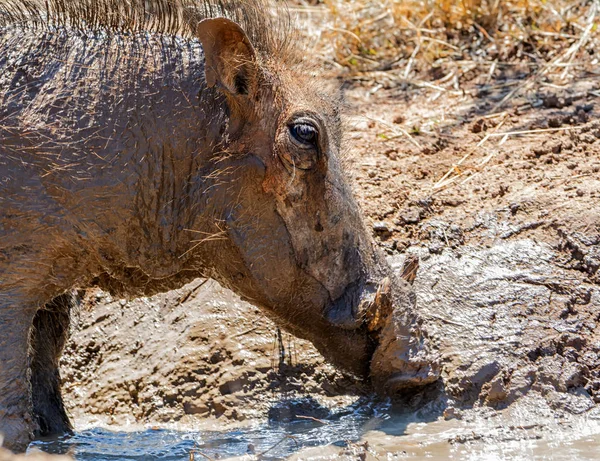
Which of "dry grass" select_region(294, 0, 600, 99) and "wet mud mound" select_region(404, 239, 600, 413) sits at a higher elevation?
"dry grass" select_region(294, 0, 600, 99)

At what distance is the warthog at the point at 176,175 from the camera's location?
13.4 feet

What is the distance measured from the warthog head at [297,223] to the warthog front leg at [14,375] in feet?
2.78

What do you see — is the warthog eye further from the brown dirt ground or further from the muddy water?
the muddy water

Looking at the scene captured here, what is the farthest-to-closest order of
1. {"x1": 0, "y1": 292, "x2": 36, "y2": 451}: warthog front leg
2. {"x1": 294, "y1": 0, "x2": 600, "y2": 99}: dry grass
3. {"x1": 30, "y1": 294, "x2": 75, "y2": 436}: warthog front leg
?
{"x1": 294, "y1": 0, "x2": 600, "y2": 99}: dry grass
{"x1": 30, "y1": 294, "x2": 75, "y2": 436}: warthog front leg
{"x1": 0, "y1": 292, "x2": 36, "y2": 451}: warthog front leg

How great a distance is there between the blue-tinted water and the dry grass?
11.4 ft

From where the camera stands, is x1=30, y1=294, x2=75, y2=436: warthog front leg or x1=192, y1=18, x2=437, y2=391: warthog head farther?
x1=30, y1=294, x2=75, y2=436: warthog front leg

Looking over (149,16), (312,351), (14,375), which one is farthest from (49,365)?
(149,16)

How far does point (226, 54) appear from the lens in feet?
13.6

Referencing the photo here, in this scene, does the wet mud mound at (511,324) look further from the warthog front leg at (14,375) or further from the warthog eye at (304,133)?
the warthog front leg at (14,375)

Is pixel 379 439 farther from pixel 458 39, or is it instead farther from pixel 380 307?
pixel 458 39

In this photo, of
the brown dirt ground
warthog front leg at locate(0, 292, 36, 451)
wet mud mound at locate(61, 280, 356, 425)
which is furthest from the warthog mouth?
warthog front leg at locate(0, 292, 36, 451)

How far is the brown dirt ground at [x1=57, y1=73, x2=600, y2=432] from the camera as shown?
204 inches

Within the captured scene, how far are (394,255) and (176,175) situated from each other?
1.85 metres

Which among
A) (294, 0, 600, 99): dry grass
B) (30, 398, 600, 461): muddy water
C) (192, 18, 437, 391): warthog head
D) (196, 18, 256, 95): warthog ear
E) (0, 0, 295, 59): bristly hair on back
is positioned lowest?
(30, 398, 600, 461): muddy water
